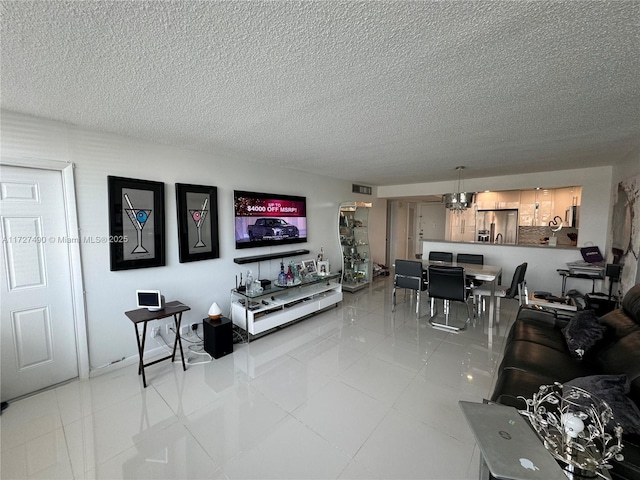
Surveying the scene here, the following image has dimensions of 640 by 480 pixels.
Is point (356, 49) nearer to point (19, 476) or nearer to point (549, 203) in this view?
point (19, 476)

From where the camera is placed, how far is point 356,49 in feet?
4.32

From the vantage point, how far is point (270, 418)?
1.98 m

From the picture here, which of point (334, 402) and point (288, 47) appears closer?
point (288, 47)

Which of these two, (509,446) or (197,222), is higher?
(197,222)

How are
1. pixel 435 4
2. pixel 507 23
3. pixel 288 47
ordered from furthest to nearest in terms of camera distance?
1. pixel 288 47
2. pixel 507 23
3. pixel 435 4

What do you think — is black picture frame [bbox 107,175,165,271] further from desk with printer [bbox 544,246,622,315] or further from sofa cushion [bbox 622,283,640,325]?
desk with printer [bbox 544,246,622,315]

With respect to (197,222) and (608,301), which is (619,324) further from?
(197,222)

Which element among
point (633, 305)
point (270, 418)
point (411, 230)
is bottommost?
point (270, 418)

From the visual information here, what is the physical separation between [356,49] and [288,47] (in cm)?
35

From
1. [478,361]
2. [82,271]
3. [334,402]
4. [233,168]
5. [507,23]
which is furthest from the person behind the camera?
[233,168]

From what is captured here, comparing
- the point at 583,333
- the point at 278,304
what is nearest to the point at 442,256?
the point at 583,333

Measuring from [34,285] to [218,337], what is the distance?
166 cm

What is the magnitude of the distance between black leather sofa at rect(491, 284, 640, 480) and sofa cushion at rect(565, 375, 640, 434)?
6 centimetres

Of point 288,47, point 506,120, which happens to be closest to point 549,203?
point 506,120
